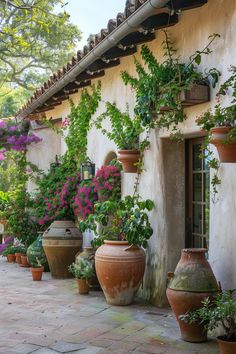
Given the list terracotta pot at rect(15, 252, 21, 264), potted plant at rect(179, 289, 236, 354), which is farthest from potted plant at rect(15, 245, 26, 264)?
potted plant at rect(179, 289, 236, 354)

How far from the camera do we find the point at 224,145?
5.11m

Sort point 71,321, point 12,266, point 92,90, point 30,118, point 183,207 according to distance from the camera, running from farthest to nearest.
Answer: point 30,118
point 12,266
point 92,90
point 183,207
point 71,321

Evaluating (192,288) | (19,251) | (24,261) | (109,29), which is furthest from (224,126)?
(19,251)

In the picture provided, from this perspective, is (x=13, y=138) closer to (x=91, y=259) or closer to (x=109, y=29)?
(x=91, y=259)

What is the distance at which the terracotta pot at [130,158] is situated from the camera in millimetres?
7719

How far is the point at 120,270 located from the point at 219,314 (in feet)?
7.71

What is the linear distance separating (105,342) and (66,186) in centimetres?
515

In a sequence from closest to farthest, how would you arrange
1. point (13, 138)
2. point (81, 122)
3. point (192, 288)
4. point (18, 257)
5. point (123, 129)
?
point (192, 288) → point (123, 129) → point (81, 122) → point (18, 257) → point (13, 138)

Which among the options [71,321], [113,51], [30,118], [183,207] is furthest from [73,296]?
[30,118]

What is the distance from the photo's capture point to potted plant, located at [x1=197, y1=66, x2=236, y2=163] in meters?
5.09

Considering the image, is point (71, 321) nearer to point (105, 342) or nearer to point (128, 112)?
point (105, 342)

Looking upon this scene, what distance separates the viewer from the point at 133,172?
7.85m

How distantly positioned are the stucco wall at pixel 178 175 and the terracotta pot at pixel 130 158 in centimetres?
15

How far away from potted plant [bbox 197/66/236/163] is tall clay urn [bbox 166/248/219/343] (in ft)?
3.65
